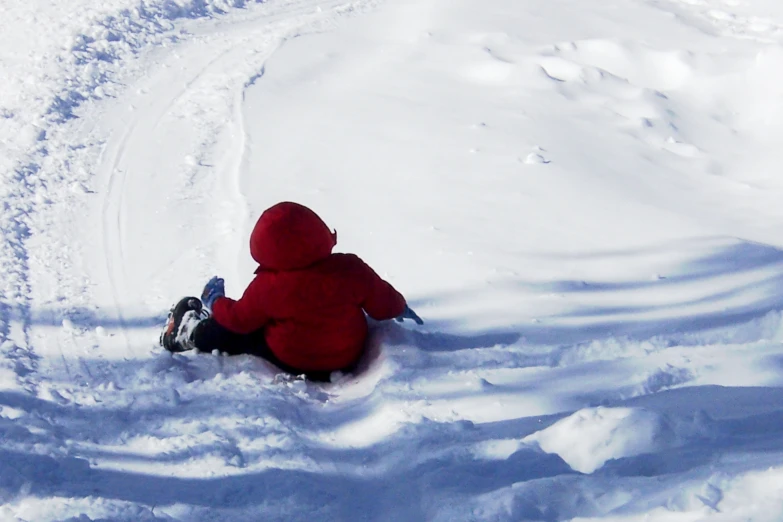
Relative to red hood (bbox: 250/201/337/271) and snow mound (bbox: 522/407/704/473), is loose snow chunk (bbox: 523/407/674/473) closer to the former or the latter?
snow mound (bbox: 522/407/704/473)

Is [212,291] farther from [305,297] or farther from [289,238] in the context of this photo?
[289,238]

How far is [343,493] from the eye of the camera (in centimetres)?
244

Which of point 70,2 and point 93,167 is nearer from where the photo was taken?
point 93,167

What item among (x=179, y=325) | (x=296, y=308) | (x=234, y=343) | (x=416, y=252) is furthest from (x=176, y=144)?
(x=296, y=308)

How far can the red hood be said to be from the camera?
2990 mm

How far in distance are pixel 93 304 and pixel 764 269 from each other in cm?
326

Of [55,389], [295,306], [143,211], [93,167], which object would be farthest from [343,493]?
[93,167]

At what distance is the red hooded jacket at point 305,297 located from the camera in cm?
301

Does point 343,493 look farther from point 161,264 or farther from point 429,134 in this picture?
point 429,134

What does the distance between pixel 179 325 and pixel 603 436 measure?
6.04 feet

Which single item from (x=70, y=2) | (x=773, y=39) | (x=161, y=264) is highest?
(x=70, y=2)

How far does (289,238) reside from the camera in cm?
299

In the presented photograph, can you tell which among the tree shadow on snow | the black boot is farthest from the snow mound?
the black boot

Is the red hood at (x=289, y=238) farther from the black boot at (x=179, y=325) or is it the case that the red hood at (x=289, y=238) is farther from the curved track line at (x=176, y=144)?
the curved track line at (x=176, y=144)
